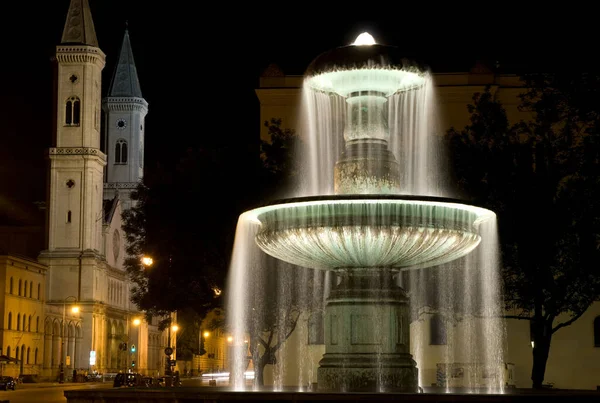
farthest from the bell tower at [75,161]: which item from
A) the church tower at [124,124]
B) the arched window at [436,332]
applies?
the arched window at [436,332]

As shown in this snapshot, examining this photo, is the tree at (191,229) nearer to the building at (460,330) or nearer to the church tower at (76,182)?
the building at (460,330)

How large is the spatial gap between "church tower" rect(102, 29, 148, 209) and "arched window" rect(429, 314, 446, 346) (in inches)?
3355

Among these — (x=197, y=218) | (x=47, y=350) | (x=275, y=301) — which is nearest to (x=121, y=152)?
(x=47, y=350)

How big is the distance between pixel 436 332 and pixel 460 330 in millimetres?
3051

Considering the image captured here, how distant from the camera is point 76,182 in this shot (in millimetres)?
92750

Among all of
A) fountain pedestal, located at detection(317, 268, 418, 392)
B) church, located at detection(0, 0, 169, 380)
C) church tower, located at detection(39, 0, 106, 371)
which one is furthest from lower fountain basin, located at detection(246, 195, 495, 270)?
church tower, located at detection(39, 0, 106, 371)

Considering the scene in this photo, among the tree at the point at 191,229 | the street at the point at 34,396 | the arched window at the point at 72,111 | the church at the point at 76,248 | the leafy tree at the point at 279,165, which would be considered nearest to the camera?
the tree at the point at 191,229

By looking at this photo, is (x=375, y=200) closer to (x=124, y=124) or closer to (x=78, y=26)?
(x=78, y=26)

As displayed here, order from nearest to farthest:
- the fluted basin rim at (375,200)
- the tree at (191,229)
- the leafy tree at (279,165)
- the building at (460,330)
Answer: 1. the fluted basin rim at (375,200)
2. the tree at (191,229)
3. the leafy tree at (279,165)
4. the building at (460,330)

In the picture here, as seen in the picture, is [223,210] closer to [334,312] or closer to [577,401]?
[334,312]

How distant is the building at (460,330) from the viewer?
42625 millimetres

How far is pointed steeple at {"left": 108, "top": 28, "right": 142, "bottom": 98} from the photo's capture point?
129250 millimetres

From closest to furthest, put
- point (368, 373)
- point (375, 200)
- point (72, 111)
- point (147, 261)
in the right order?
point (375, 200) < point (368, 373) < point (147, 261) < point (72, 111)

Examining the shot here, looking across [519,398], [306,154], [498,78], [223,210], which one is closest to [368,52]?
[519,398]
